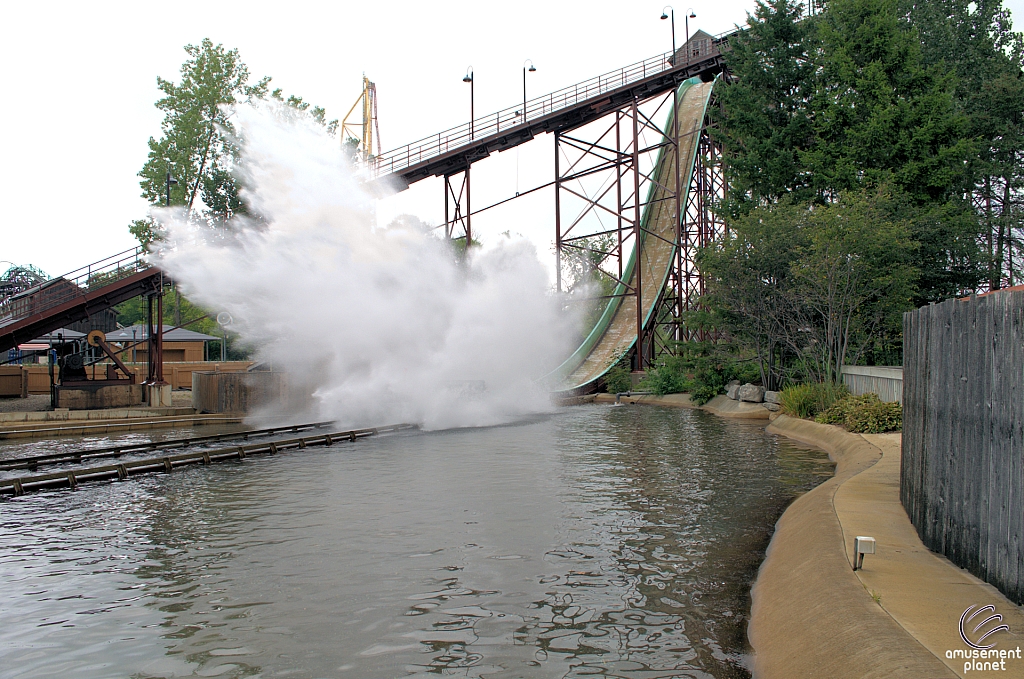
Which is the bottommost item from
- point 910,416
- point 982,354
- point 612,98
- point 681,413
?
point 681,413

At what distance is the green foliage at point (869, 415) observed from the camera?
49.1 feet

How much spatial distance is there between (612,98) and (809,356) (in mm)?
19223

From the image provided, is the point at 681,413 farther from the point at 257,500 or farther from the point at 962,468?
the point at 962,468

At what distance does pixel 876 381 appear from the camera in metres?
17.5

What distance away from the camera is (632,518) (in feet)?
31.9

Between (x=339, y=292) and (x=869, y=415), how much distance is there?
1462 cm

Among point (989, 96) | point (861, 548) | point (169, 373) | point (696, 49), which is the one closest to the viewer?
point (861, 548)

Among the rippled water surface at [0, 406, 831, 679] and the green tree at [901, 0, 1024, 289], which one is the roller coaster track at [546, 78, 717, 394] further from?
the rippled water surface at [0, 406, 831, 679]

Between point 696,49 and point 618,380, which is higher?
point 696,49

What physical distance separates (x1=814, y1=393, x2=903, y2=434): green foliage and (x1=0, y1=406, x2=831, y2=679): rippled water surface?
2111mm

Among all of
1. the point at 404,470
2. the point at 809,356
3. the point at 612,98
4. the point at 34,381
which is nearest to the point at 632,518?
the point at 404,470

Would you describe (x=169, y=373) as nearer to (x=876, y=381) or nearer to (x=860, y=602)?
(x=876, y=381)

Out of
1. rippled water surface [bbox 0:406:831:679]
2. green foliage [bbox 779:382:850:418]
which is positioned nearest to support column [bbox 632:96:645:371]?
green foliage [bbox 779:382:850:418]

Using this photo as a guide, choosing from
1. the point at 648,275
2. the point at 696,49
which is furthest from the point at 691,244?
the point at 696,49
